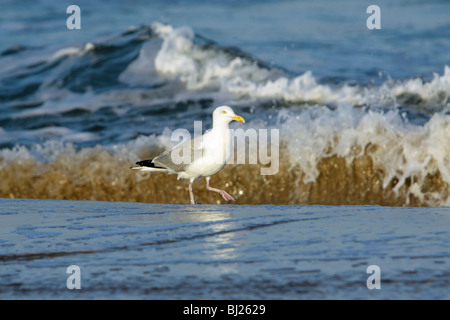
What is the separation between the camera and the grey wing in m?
6.34

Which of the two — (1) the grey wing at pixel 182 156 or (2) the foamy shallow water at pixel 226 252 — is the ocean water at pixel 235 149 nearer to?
(2) the foamy shallow water at pixel 226 252

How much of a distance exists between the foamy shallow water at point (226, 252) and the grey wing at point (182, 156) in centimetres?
76

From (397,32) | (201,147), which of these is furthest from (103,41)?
(201,147)

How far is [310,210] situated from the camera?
549 centimetres

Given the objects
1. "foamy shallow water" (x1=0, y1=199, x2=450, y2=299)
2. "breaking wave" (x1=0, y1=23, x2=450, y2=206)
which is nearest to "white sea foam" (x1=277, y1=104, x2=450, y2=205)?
"breaking wave" (x1=0, y1=23, x2=450, y2=206)

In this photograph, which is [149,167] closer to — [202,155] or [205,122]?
[202,155]

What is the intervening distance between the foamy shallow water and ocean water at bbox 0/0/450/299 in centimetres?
2

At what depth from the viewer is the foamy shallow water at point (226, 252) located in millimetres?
3549

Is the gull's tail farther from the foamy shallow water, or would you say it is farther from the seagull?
the foamy shallow water

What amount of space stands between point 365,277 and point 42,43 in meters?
11.9

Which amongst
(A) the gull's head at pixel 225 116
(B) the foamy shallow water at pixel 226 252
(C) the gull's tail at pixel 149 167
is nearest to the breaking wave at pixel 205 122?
(C) the gull's tail at pixel 149 167

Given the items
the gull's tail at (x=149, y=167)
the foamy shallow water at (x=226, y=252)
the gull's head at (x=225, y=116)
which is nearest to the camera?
the foamy shallow water at (x=226, y=252)

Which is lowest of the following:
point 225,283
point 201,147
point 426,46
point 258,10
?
point 225,283

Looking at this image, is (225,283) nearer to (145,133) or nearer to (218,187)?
(218,187)
